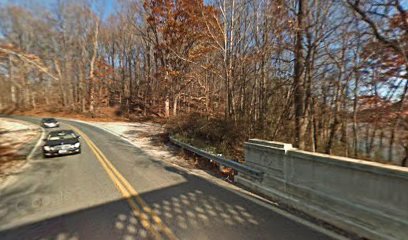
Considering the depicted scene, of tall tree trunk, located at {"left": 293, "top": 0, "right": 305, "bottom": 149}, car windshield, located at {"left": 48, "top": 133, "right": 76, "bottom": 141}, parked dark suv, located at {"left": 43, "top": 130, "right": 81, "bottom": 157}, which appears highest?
tall tree trunk, located at {"left": 293, "top": 0, "right": 305, "bottom": 149}

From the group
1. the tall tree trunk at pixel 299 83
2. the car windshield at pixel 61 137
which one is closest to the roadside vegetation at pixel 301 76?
the tall tree trunk at pixel 299 83

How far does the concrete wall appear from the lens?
3396 millimetres

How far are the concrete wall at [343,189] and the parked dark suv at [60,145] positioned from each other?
32.0ft

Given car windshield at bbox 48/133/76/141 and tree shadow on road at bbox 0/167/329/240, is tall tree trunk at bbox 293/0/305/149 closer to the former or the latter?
tree shadow on road at bbox 0/167/329/240

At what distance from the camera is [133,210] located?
5.01 meters

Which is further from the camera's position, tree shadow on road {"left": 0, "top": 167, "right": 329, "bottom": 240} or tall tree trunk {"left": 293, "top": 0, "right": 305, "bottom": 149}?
tall tree trunk {"left": 293, "top": 0, "right": 305, "bottom": 149}

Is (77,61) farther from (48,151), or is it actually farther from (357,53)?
(357,53)

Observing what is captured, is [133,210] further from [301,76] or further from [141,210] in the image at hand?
[301,76]

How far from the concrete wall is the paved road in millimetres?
554

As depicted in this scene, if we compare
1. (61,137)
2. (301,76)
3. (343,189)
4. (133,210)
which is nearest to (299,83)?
(301,76)

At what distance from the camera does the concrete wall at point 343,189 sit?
340 centimetres

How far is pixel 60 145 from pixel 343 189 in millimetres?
11771

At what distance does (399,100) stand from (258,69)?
6832mm

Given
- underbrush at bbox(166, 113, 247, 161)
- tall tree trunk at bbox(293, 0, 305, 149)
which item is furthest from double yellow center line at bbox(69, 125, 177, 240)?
tall tree trunk at bbox(293, 0, 305, 149)
